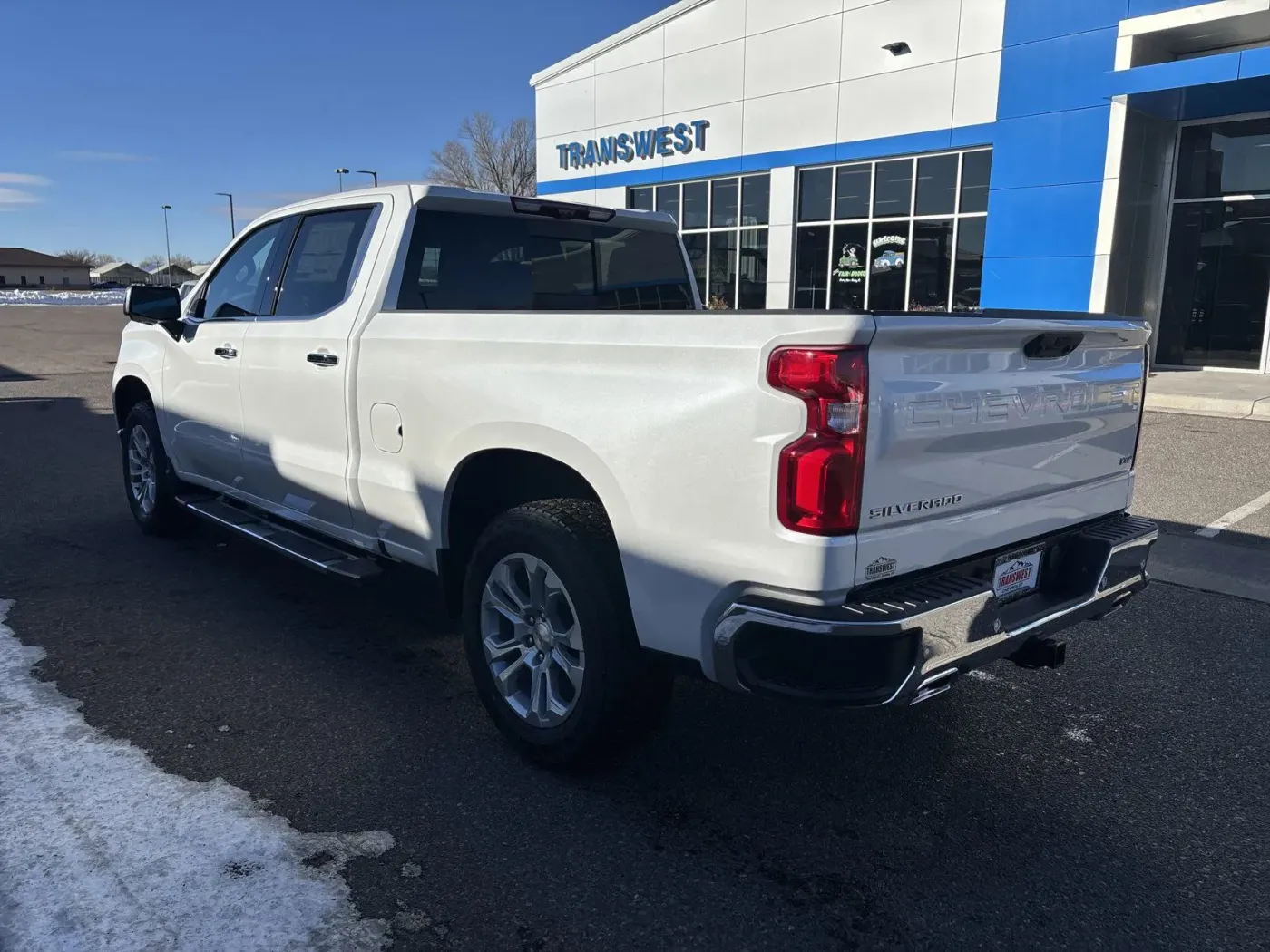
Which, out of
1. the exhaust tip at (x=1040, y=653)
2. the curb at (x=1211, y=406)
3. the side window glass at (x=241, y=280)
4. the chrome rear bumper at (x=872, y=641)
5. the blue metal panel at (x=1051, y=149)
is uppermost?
the blue metal panel at (x=1051, y=149)

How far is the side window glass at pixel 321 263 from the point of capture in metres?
4.27

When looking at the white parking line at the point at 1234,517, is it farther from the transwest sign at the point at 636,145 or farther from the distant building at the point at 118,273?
the distant building at the point at 118,273

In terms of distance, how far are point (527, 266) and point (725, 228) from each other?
1781cm

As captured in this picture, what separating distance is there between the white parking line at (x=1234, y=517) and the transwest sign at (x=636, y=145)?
15.7 metres

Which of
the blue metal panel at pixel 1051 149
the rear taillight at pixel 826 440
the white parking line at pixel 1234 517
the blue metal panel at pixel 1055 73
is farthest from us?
the blue metal panel at pixel 1051 149

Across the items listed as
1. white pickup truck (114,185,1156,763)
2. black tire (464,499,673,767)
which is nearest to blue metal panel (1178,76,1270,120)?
white pickup truck (114,185,1156,763)

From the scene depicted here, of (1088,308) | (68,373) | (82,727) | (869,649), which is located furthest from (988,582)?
(68,373)

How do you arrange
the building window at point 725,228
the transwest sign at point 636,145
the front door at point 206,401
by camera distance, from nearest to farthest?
the front door at point 206,401, the building window at point 725,228, the transwest sign at point 636,145

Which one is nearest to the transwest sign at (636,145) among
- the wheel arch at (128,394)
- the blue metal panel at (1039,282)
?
the blue metal panel at (1039,282)

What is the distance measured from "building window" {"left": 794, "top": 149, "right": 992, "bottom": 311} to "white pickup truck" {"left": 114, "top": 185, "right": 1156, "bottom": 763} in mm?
14356

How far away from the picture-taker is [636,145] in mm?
22203

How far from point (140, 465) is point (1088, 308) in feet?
46.4

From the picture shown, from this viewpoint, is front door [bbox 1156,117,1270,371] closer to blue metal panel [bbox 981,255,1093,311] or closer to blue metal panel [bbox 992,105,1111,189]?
blue metal panel [bbox 981,255,1093,311]

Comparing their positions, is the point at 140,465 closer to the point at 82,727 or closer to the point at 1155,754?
the point at 82,727
